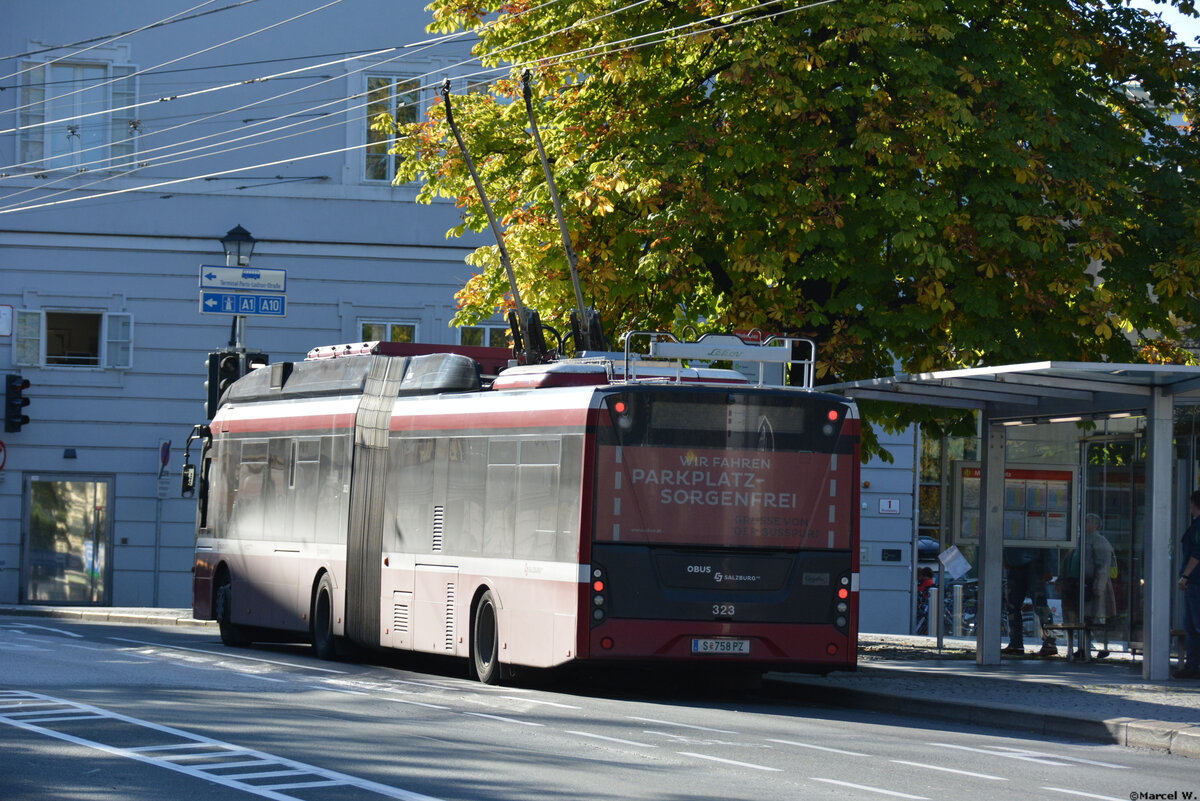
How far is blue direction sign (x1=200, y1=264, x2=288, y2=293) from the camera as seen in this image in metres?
26.3

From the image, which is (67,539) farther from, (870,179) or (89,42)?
(870,179)

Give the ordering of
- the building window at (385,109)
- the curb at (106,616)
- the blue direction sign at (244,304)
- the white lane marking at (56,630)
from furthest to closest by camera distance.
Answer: the building window at (385,109)
the curb at (106,616)
the blue direction sign at (244,304)
the white lane marking at (56,630)

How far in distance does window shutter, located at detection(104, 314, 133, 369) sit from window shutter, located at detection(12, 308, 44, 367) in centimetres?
125

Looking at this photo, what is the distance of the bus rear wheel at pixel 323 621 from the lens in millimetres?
20359

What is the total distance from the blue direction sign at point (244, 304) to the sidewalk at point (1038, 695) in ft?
35.2

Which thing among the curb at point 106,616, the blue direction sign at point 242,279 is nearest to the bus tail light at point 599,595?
the blue direction sign at point 242,279

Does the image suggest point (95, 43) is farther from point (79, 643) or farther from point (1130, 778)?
point (1130, 778)

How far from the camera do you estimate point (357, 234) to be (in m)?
33.8

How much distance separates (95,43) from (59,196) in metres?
3.09

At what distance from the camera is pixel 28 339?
109 feet

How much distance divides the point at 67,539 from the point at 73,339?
12.6ft

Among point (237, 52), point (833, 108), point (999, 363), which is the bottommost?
point (999, 363)

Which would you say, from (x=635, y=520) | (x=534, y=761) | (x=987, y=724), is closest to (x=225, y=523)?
(x=635, y=520)

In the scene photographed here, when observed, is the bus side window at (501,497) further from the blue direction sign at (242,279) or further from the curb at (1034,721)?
the blue direction sign at (242,279)
